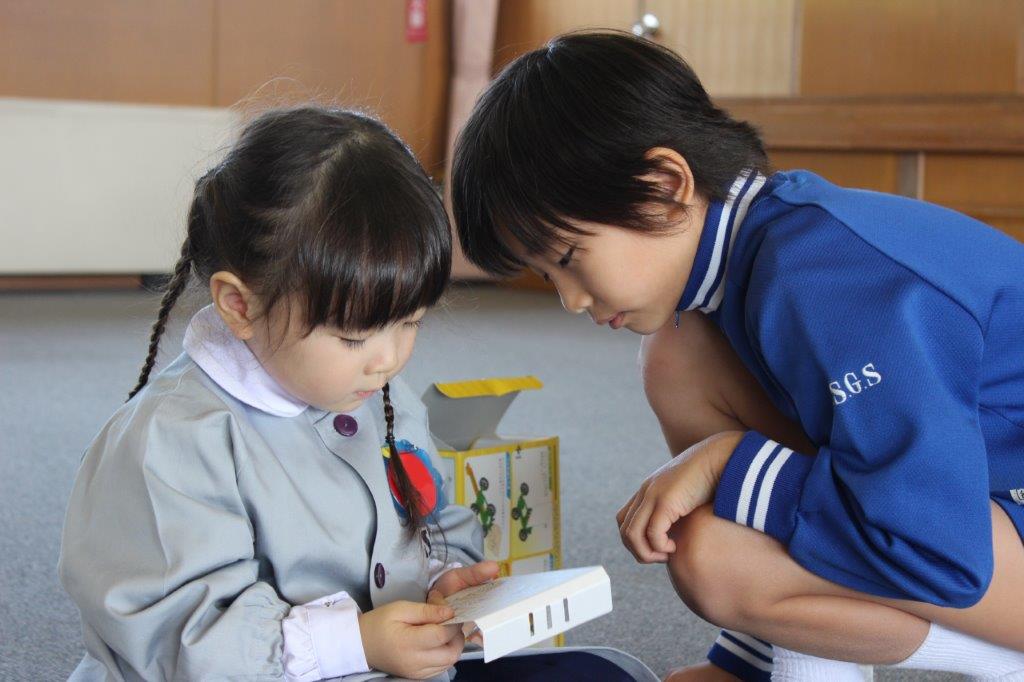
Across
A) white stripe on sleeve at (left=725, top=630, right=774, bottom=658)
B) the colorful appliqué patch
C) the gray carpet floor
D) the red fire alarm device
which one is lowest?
the gray carpet floor

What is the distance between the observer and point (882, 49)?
332 centimetres

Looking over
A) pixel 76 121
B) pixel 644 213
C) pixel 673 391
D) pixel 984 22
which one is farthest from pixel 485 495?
pixel 76 121

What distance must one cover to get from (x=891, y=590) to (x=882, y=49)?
9.10 feet

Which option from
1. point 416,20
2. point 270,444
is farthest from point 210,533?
point 416,20

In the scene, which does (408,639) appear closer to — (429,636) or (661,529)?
(429,636)

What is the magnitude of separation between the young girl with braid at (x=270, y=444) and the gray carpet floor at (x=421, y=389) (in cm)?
9

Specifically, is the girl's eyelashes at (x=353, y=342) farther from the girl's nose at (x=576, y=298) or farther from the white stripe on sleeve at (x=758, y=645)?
the white stripe on sleeve at (x=758, y=645)

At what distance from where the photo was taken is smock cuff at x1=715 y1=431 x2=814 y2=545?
0.88 m

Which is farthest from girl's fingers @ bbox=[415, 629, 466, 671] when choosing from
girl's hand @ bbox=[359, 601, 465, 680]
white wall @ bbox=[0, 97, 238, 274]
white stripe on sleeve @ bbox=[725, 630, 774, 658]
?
white wall @ bbox=[0, 97, 238, 274]

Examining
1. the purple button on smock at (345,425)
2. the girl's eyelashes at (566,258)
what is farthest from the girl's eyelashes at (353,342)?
the girl's eyelashes at (566,258)

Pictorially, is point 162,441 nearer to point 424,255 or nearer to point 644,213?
point 424,255

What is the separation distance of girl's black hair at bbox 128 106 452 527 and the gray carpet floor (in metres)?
0.10

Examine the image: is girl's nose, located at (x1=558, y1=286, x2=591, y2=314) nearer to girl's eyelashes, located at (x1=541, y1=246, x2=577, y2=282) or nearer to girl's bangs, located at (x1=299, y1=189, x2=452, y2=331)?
girl's eyelashes, located at (x1=541, y1=246, x2=577, y2=282)

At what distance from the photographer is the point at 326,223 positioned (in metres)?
0.78
